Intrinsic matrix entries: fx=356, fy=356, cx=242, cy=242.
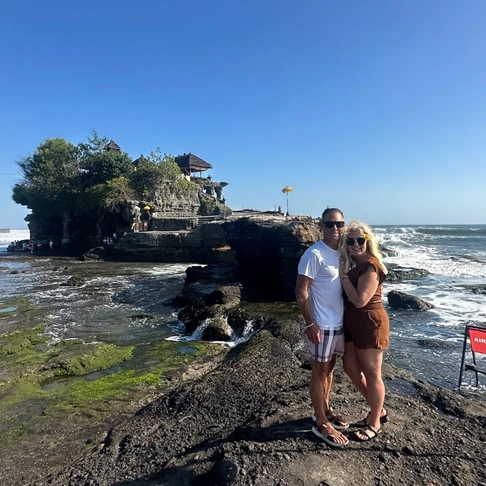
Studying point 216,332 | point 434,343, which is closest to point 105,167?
point 216,332

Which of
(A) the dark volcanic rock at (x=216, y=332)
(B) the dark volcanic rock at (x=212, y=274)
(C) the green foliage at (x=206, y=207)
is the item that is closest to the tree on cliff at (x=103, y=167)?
(C) the green foliage at (x=206, y=207)

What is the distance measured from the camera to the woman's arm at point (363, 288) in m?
3.39

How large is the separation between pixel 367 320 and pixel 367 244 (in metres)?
0.75

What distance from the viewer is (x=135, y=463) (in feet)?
12.4

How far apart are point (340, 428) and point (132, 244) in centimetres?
3081

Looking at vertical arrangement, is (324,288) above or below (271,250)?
above

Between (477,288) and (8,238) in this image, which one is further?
(8,238)

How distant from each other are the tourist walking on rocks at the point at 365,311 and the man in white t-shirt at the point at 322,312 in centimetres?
11

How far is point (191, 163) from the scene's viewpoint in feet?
164

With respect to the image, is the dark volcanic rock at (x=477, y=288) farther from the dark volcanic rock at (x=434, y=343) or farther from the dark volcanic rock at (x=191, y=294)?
the dark volcanic rock at (x=191, y=294)

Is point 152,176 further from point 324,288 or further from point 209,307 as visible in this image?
point 324,288

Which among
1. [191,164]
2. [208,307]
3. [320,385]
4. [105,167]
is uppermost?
[191,164]

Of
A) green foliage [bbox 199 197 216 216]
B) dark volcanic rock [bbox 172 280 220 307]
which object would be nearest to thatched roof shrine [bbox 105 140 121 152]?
green foliage [bbox 199 197 216 216]

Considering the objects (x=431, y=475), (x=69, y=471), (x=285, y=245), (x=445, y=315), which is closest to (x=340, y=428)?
(x=431, y=475)
